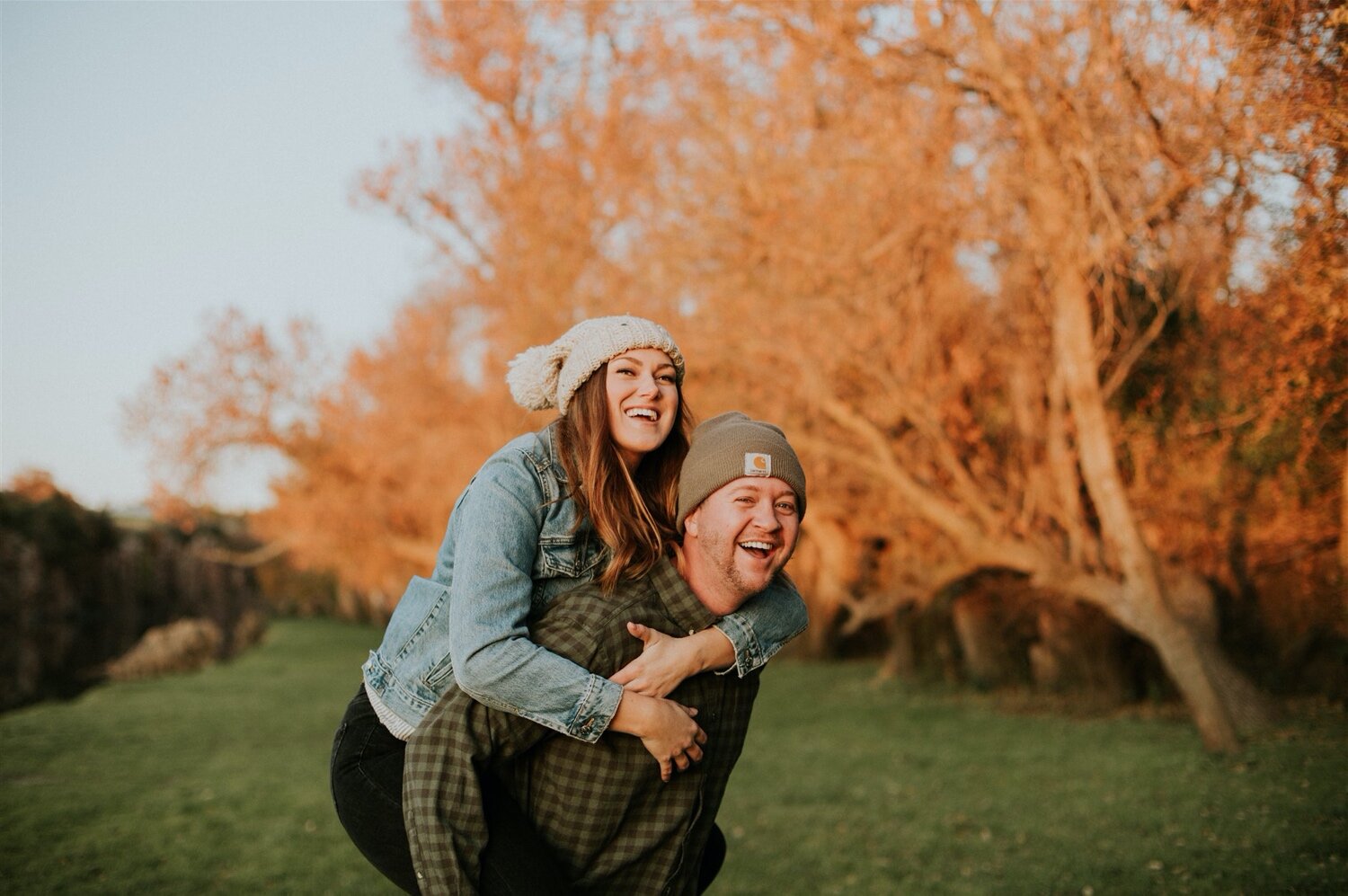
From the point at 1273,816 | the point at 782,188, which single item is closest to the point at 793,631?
the point at 1273,816

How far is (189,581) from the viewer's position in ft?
106

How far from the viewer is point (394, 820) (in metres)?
2.72

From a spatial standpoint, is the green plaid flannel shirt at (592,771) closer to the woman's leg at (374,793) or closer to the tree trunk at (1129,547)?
the woman's leg at (374,793)

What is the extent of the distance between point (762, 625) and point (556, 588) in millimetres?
587

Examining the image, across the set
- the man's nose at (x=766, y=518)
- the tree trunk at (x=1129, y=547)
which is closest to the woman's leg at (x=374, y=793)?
the man's nose at (x=766, y=518)

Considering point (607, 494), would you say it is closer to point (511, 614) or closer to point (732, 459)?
point (732, 459)

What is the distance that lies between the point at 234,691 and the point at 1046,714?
1557 centimetres

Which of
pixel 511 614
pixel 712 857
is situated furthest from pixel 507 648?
pixel 712 857

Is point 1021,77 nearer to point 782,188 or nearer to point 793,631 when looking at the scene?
point 782,188

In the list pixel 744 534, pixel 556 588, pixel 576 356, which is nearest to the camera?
pixel 744 534

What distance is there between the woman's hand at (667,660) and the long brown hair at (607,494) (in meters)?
0.21

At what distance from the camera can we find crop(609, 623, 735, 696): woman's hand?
2.61 m

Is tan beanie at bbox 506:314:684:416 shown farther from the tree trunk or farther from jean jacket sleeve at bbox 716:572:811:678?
the tree trunk

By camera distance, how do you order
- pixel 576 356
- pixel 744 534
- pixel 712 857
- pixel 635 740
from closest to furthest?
pixel 635 740
pixel 744 534
pixel 576 356
pixel 712 857
